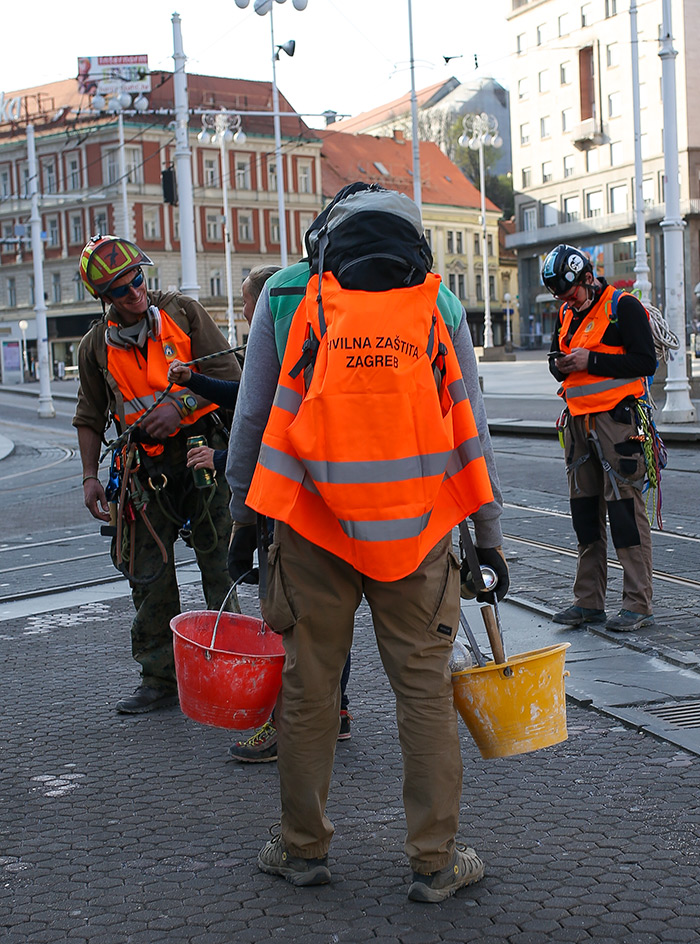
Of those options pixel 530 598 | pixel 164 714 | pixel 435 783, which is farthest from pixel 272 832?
pixel 530 598

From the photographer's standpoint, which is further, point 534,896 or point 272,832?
point 272,832

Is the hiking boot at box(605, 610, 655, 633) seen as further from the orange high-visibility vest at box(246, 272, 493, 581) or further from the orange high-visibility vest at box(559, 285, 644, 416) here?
the orange high-visibility vest at box(246, 272, 493, 581)

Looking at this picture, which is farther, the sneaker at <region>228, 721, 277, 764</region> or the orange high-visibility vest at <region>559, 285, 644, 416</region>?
the orange high-visibility vest at <region>559, 285, 644, 416</region>

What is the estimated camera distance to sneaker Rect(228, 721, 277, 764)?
436cm

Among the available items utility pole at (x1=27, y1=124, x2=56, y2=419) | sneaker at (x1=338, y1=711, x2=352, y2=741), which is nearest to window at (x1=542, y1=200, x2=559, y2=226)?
utility pole at (x1=27, y1=124, x2=56, y2=419)

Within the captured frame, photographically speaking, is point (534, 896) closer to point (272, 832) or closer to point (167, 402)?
point (272, 832)

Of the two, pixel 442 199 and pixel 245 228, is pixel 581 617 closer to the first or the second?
pixel 245 228

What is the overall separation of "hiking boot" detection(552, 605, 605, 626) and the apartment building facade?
53726 millimetres

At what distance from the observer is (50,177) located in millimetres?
A: 73500

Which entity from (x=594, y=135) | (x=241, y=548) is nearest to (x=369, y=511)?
(x=241, y=548)

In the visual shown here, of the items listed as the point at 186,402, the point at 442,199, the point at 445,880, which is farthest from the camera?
the point at 442,199

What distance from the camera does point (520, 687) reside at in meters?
3.28

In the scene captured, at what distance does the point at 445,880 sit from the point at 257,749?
1.35 m

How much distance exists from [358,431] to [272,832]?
128 cm
